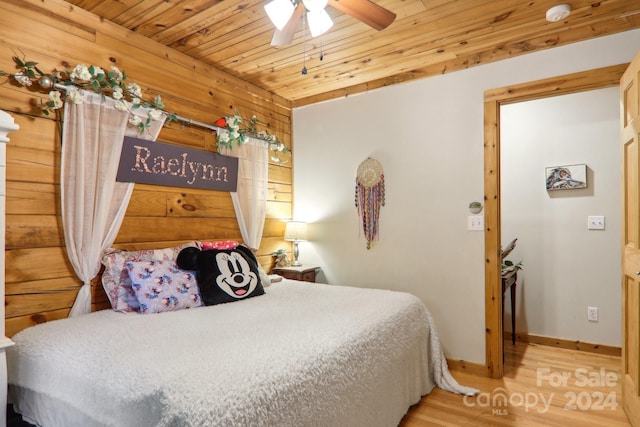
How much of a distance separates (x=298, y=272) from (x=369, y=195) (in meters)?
0.97

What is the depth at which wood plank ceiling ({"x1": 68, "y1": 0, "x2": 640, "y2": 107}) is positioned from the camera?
2.21m

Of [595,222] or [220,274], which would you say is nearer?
[220,274]

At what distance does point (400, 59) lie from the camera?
9.67 ft

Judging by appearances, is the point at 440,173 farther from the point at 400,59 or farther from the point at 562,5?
Result: the point at 562,5

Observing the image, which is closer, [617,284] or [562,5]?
[562,5]

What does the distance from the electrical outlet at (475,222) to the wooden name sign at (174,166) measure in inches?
77.3

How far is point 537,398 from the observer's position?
2447 mm

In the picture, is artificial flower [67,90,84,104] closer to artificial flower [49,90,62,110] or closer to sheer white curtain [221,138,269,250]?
artificial flower [49,90,62,110]

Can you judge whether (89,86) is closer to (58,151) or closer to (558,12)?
(58,151)

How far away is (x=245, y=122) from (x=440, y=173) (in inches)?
70.5

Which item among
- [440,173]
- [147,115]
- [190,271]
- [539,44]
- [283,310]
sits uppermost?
[539,44]

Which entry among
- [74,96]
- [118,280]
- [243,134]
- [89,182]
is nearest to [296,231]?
[243,134]

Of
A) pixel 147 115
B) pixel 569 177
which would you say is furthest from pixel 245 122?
pixel 569 177

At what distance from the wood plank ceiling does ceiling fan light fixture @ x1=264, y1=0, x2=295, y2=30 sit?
0.53m
